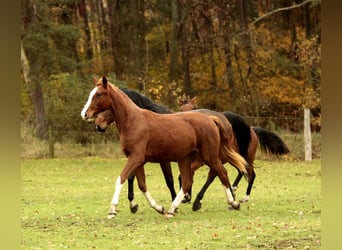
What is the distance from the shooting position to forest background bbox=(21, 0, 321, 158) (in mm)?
22734

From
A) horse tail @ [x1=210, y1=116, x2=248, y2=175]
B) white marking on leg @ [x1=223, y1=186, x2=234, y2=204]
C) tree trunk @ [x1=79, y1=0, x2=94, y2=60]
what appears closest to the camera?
white marking on leg @ [x1=223, y1=186, x2=234, y2=204]

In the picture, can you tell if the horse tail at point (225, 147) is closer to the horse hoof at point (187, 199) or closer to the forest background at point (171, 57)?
the horse hoof at point (187, 199)

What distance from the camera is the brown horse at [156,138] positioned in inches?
332

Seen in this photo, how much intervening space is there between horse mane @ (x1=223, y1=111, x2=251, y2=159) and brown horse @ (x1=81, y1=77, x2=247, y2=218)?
3.97ft

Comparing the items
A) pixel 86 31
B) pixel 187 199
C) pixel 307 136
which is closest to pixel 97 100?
pixel 187 199

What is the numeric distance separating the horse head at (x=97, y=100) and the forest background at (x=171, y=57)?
42.7 ft

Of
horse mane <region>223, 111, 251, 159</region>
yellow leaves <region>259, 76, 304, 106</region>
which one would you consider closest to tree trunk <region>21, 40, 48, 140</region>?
yellow leaves <region>259, 76, 304, 106</region>

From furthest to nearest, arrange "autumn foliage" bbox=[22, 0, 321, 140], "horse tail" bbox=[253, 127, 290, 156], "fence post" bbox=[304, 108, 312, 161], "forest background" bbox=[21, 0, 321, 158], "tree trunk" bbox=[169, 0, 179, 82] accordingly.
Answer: "tree trunk" bbox=[169, 0, 179, 82]
"autumn foliage" bbox=[22, 0, 321, 140]
"forest background" bbox=[21, 0, 321, 158]
"fence post" bbox=[304, 108, 312, 161]
"horse tail" bbox=[253, 127, 290, 156]

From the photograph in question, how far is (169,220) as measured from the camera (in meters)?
8.28

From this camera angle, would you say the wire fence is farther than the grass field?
Yes

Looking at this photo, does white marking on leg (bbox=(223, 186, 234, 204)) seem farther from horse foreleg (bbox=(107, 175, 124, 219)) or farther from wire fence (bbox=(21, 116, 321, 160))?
wire fence (bbox=(21, 116, 321, 160))

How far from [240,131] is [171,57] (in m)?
18.2

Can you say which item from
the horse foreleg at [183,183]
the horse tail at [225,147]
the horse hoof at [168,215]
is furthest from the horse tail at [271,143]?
the horse hoof at [168,215]
